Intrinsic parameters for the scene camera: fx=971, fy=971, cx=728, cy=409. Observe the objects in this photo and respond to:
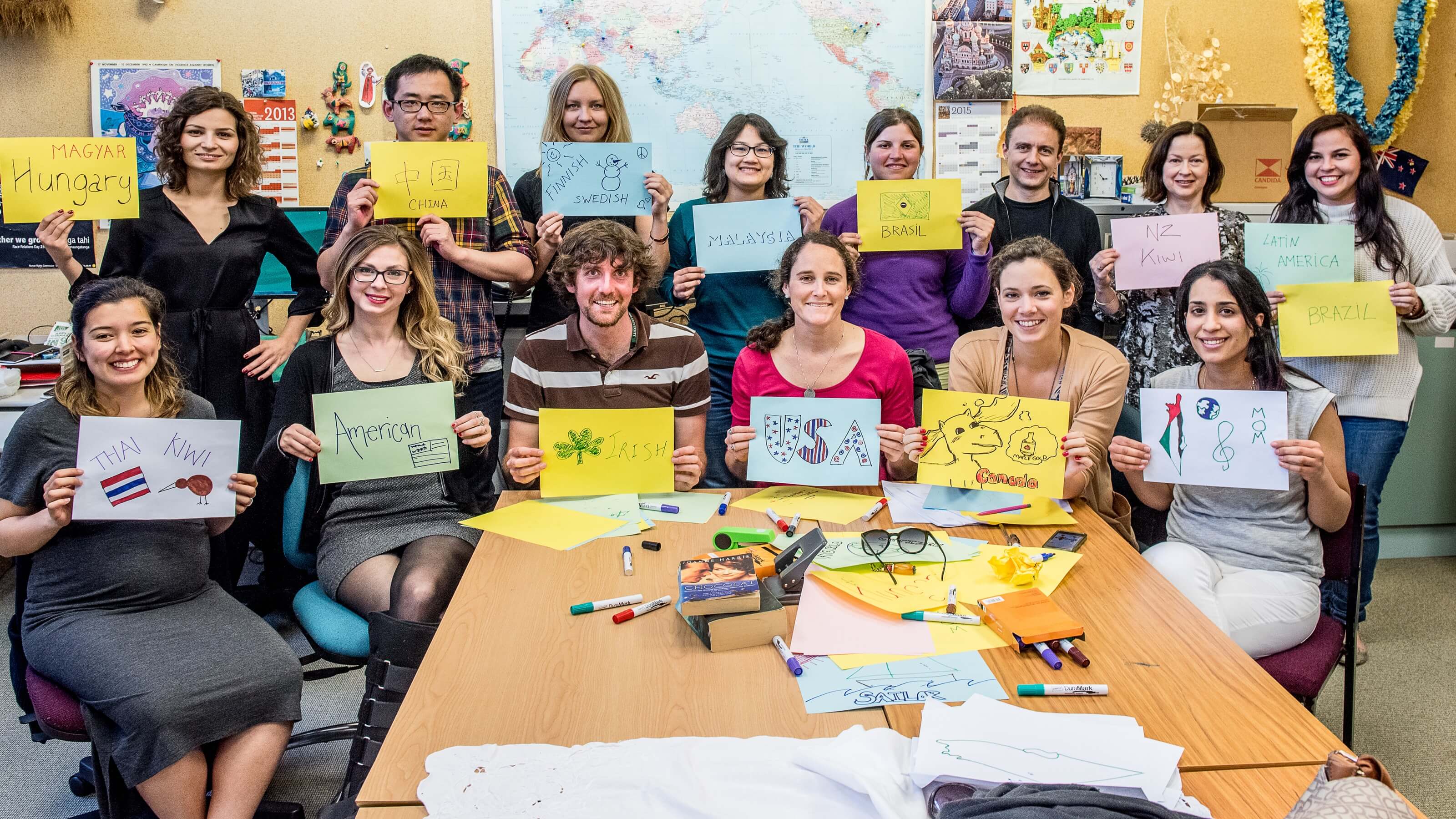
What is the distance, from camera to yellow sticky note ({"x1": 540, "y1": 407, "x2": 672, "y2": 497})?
2168 millimetres

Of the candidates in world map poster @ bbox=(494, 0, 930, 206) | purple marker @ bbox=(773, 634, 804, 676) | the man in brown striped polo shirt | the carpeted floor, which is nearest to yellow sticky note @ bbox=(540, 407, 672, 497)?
the man in brown striped polo shirt

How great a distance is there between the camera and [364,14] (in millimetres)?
4070

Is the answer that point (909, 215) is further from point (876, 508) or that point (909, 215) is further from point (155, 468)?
point (155, 468)

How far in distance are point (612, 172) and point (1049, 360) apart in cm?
132

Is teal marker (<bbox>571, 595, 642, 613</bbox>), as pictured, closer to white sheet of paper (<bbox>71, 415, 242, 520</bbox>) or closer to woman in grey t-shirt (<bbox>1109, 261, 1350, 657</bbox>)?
white sheet of paper (<bbox>71, 415, 242, 520</bbox>)

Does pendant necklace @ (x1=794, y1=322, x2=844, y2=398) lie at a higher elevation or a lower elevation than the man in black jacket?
lower

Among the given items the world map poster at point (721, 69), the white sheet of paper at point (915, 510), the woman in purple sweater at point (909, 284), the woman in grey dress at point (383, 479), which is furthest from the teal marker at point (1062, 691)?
the world map poster at point (721, 69)

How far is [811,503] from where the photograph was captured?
217 cm

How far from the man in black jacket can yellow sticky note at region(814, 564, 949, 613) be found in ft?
4.54

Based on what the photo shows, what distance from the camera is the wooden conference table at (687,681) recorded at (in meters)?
1.28

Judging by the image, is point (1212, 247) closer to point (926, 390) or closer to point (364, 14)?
point (926, 390)

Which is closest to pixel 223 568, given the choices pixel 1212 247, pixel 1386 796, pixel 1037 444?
pixel 1037 444

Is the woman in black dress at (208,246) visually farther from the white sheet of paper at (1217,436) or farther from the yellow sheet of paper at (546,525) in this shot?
the white sheet of paper at (1217,436)

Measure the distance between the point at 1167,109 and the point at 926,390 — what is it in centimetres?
305
